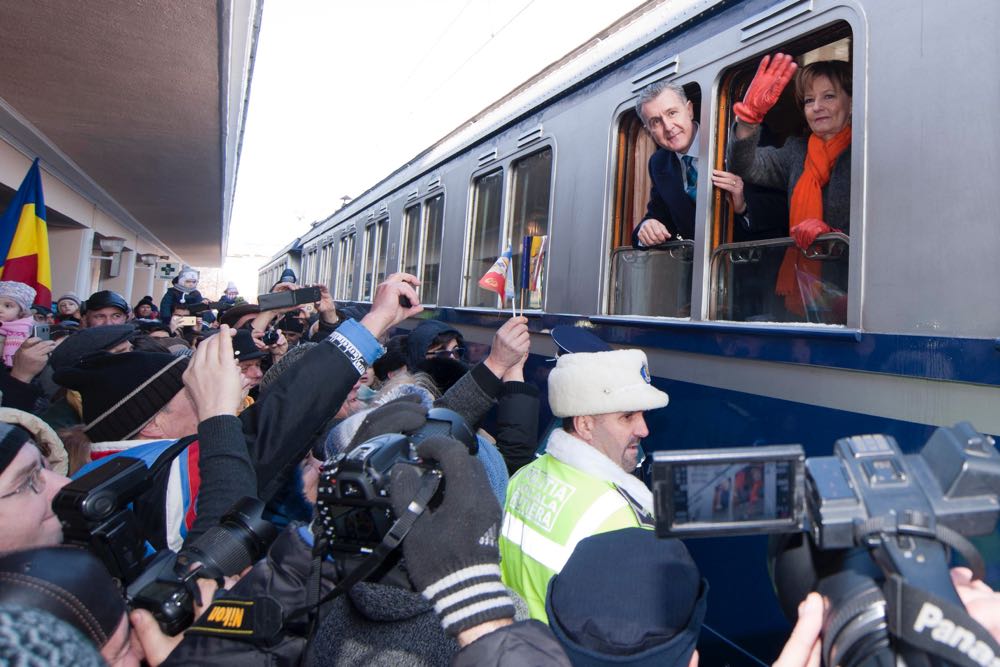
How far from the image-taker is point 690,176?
2900 mm

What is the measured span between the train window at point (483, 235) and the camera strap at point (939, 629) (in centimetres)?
387

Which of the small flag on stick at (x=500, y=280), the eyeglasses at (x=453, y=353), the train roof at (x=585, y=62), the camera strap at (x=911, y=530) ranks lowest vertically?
the camera strap at (x=911, y=530)

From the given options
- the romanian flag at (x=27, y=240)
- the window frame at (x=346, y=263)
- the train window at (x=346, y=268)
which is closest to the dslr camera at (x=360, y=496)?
the romanian flag at (x=27, y=240)

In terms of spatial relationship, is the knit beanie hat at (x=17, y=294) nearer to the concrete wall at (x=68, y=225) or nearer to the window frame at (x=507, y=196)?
the window frame at (x=507, y=196)

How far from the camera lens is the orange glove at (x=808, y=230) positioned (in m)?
2.26

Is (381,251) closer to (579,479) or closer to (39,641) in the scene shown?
(579,479)

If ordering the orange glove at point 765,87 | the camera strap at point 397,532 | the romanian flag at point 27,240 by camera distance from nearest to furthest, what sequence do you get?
1. the camera strap at point 397,532
2. the orange glove at point 765,87
3. the romanian flag at point 27,240

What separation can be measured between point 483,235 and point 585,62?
1575mm

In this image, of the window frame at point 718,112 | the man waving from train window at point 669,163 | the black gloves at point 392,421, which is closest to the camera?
the black gloves at point 392,421

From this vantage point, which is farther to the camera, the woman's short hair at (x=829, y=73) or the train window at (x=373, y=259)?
the train window at (x=373, y=259)

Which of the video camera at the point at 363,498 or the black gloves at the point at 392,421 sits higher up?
the black gloves at the point at 392,421

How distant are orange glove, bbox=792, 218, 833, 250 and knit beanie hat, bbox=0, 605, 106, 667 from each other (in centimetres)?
224

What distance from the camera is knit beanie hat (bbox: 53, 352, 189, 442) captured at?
1.71 meters

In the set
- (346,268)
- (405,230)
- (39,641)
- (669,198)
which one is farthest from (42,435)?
(346,268)
